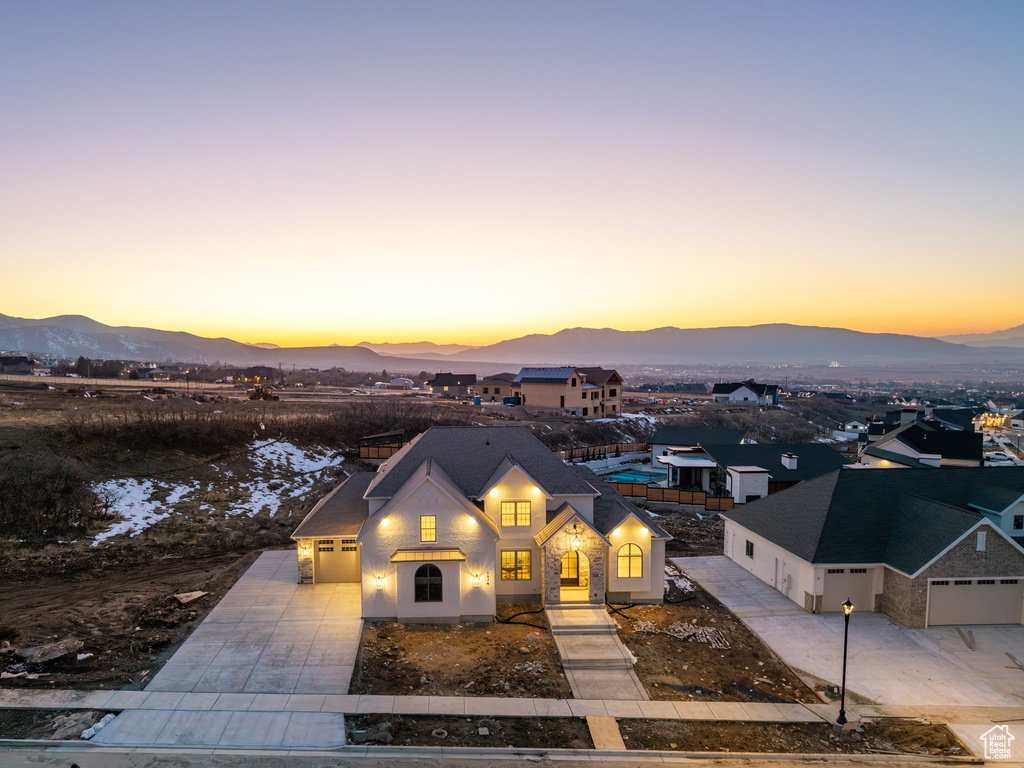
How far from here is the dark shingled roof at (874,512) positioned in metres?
21.5

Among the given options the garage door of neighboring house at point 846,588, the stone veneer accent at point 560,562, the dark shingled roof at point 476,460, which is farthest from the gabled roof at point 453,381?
the garage door of neighboring house at point 846,588

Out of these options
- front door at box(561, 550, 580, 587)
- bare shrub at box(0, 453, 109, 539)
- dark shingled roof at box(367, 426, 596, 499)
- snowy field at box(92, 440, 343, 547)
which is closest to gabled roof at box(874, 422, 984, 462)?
dark shingled roof at box(367, 426, 596, 499)

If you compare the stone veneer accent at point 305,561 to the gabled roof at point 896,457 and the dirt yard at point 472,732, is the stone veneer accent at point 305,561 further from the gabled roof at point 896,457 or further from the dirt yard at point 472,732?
the gabled roof at point 896,457

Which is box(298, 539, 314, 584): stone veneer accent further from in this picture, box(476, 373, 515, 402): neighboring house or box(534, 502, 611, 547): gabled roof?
box(476, 373, 515, 402): neighboring house

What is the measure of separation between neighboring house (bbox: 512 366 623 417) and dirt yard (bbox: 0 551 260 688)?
56037mm

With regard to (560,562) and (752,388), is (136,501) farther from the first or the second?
(752,388)

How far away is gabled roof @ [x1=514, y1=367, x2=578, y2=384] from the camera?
79.9 meters

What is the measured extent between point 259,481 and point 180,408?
13203mm

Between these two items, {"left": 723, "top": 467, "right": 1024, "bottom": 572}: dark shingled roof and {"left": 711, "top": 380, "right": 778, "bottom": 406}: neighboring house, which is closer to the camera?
{"left": 723, "top": 467, "right": 1024, "bottom": 572}: dark shingled roof

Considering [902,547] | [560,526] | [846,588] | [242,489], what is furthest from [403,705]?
[242,489]

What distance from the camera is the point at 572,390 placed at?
261 ft

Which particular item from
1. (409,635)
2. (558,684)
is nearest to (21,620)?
(409,635)

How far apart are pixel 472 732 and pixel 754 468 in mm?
31630

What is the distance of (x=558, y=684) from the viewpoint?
54.4ft
